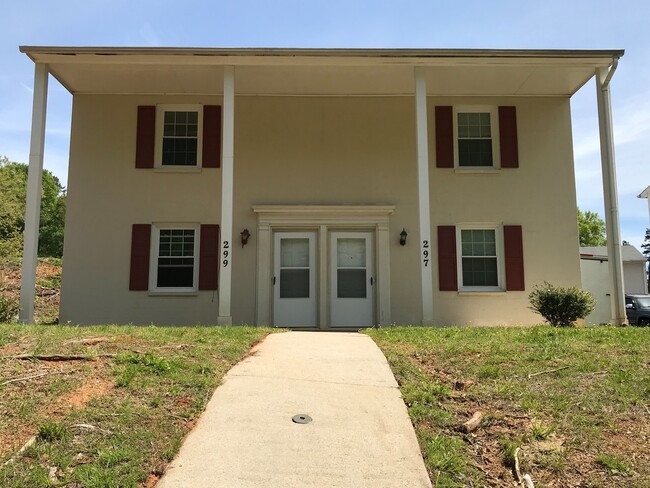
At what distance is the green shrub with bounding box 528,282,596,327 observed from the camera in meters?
9.73

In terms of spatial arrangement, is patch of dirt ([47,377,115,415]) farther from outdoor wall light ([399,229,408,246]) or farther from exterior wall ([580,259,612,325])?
exterior wall ([580,259,612,325])

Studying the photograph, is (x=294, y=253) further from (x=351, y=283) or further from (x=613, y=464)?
(x=613, y=464)

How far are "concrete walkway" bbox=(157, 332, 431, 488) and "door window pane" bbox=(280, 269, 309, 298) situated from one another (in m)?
4.98

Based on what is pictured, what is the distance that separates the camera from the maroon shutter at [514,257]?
37.7ft

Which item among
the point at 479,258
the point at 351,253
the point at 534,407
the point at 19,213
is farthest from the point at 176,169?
the point at 19,213

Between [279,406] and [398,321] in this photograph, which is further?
[398,321]

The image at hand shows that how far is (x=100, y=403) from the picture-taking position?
14.9 ft

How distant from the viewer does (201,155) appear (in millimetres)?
11812

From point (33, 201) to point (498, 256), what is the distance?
9594 mm

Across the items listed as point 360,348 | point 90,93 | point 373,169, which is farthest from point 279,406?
point 90,93

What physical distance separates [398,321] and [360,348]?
424cm

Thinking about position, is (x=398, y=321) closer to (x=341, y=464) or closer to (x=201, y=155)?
(x=201, y=155)

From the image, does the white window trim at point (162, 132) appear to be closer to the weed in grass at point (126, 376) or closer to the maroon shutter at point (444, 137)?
the maroon shutter at point (444, 137)

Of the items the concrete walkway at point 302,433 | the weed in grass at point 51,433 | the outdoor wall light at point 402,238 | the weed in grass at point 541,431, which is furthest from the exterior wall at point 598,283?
the weed in grass at point 51,433
